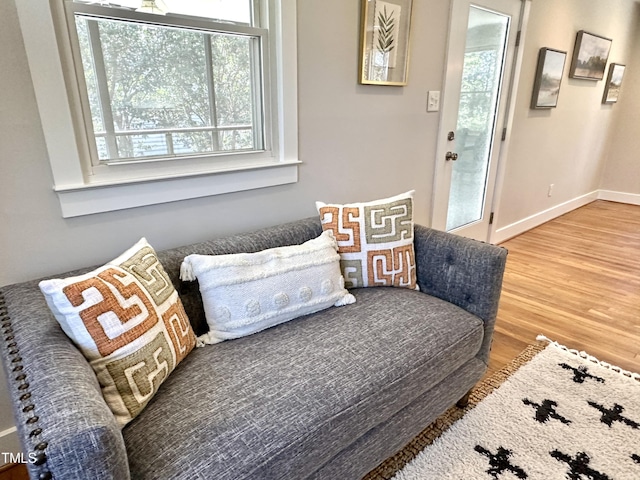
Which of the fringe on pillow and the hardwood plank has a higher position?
the fringe on pillow

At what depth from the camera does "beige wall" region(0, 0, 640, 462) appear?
4.18ft

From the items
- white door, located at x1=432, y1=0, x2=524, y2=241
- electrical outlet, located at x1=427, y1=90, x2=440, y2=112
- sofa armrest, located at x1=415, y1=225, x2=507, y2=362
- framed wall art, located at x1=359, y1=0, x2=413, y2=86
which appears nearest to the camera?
sofa armrest, located at x1=415, y1=225, x2=507, y2=362

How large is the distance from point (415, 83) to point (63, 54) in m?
1.81

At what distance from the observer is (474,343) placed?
4.95 ft

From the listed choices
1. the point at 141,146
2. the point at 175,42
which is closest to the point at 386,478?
the point at 141,146

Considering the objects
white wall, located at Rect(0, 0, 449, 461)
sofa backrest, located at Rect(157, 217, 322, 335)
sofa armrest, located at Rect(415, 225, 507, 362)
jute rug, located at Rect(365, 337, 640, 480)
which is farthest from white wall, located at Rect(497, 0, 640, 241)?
sofa backrest, located at Rect(157, 217, 322, 335)

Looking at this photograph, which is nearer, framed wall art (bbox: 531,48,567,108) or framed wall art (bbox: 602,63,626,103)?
framed wall art (bbox: 531,48,567,108)

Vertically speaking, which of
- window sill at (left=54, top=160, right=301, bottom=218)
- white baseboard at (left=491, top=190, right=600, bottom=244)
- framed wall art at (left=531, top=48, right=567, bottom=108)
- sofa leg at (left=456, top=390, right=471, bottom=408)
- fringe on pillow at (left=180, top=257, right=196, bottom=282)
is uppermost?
framed wall art at (left=531, top=48, right=567, bottom=108)

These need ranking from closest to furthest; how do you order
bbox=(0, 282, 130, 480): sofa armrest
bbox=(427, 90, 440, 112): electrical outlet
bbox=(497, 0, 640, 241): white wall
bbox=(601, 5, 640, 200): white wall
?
bbox=(0, 282, 130, 480): sofa armrest < bbox=(427, 90, 440, 112): electrical outlet < bbox=(497, 0, 640, 241): white wall < bbox=(601, 5, 640, 200): white wall

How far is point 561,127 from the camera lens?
400 cm

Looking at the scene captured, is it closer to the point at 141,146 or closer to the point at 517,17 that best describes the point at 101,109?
the point at 141,146

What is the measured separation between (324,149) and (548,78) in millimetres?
Result: 2599

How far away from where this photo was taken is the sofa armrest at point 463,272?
1558 millimetres

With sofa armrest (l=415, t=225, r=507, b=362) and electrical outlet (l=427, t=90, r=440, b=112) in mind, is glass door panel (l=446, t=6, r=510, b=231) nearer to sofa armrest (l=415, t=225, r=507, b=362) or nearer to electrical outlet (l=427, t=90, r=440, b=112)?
electrical outlet (l=427, t=90, r=440, b=112)
